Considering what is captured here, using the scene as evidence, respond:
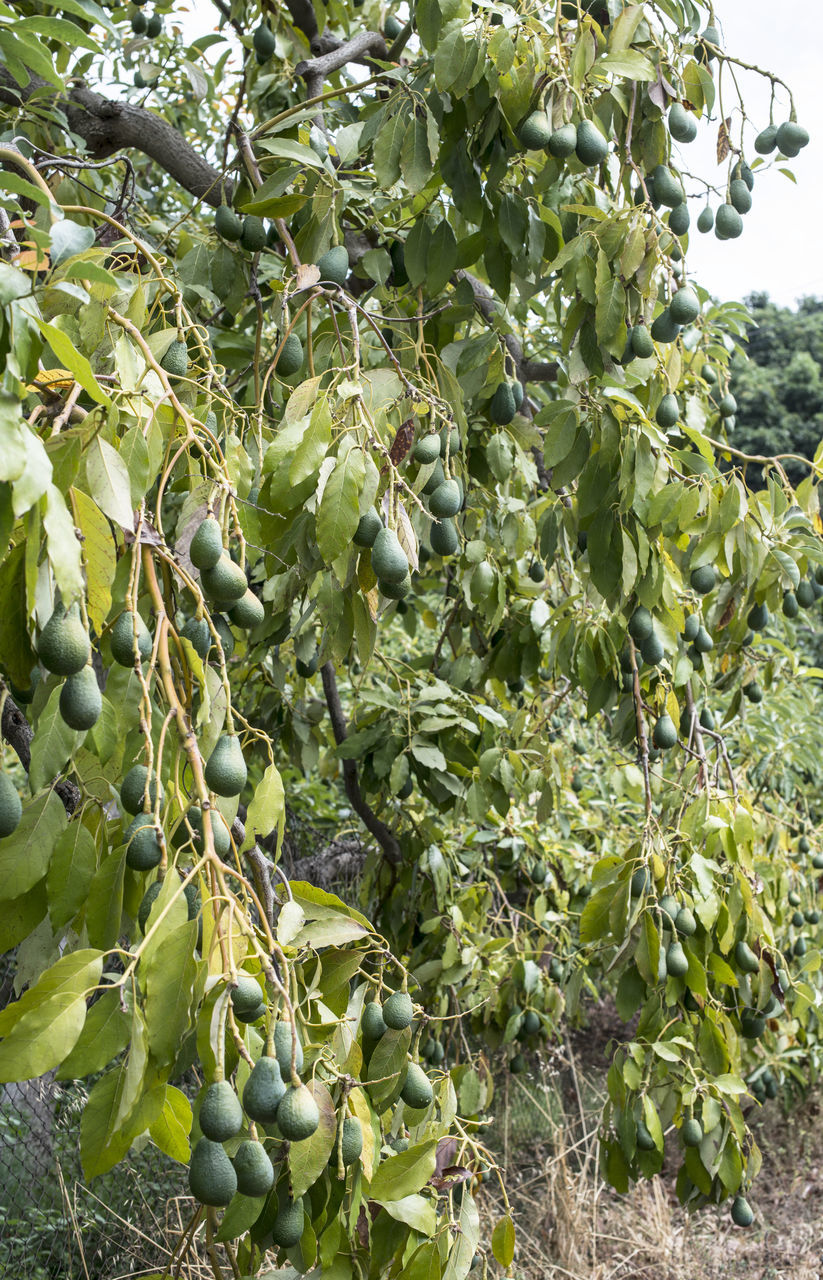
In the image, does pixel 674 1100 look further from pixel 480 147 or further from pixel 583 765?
pixel 583 765

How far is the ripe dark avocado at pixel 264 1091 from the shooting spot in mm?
823

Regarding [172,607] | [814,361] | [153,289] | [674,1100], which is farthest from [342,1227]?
[814,361]

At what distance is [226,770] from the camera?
0.94 m

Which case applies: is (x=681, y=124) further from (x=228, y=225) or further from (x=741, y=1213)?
(x=741, y=1213)

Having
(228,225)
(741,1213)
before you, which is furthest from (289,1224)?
(741,1213)

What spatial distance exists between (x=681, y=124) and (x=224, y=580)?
122cm

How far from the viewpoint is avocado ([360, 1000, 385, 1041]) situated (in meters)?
1.30

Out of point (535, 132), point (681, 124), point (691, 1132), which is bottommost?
point (691, 1132)

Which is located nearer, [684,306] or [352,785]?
[684,306]

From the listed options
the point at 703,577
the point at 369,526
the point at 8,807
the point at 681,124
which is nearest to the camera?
the point at 8,807

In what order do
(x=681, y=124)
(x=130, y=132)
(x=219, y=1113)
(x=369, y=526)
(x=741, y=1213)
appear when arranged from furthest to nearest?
(x=741, y=1213), (x=130, y=132), (x=681, y=124), (x=369, y=526), (x=219, y=1113)

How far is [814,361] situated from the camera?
13922 mm

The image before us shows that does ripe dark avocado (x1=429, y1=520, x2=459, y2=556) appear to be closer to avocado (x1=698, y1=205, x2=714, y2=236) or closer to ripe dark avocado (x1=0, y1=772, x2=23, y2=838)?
ripe dark avocado (x1=0, y1=772, x2=23, y2=838)

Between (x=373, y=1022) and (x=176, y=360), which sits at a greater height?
(x=176, y=360)
